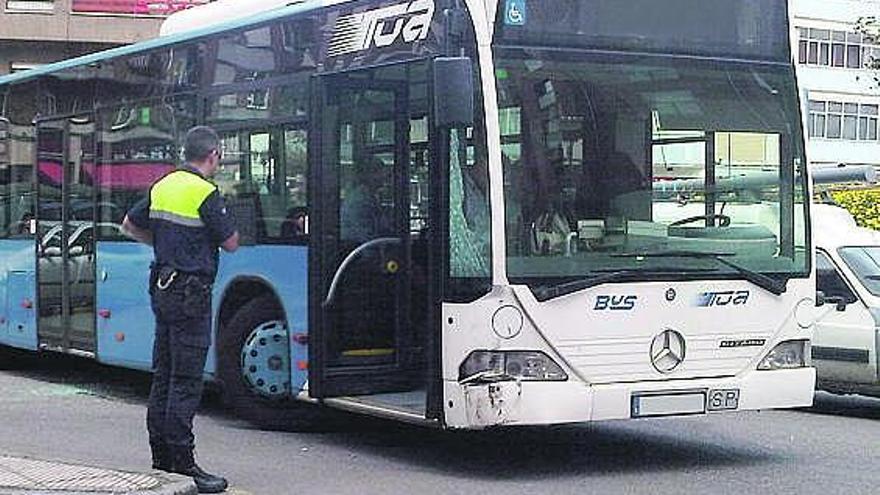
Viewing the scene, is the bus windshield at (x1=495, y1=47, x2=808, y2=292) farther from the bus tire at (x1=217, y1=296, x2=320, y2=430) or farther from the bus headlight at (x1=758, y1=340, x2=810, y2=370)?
the bus tire at (x1=217, y1=296, x2=320, y2=430)

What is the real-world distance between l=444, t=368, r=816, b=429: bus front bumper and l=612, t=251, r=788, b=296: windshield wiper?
0.52 metres

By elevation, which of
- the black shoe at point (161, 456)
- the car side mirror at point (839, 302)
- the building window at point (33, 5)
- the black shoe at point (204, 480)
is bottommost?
the black shoe at point (204, 480)

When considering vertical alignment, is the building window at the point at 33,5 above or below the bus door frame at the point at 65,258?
above

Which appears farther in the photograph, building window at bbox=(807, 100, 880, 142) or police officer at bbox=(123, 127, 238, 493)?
building window at bbox=(807, 100, 880, 142)

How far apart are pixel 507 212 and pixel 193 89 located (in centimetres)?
365

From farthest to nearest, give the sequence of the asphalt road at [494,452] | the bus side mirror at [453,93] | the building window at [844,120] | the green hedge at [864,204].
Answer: the building window at [844,120], the green hedge at [864,204], the asphalt road at [494,452], the bus side mirror at [453,93]

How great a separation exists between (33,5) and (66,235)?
85.2 feet

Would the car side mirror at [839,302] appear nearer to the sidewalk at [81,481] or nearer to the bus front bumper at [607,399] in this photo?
the bus front bumper at [607,399]

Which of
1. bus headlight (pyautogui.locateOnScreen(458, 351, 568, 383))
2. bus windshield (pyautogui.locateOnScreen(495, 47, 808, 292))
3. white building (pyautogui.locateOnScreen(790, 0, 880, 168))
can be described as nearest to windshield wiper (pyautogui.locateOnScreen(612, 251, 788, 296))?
bus windshield (pyautogui.locateOnScreen(495, 47, 808, 292))

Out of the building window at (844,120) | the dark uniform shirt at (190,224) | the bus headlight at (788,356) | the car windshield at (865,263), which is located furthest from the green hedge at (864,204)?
the building window at (844,120)

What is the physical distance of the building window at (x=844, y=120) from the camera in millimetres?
52656

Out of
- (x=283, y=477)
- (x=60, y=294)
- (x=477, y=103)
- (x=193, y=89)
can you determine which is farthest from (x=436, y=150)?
(x=60, y=294)

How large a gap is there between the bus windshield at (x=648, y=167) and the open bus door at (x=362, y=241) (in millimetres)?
1116

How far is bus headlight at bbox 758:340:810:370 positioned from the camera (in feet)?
31.6
